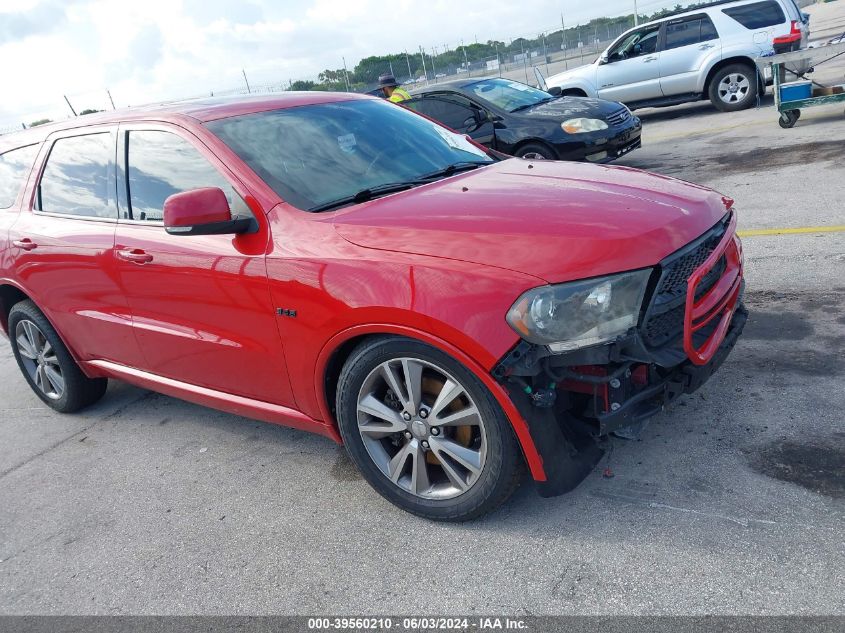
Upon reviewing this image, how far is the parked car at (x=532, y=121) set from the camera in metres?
9.26

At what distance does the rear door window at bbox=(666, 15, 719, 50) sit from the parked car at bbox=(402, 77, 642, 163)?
172 inches

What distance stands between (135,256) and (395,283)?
1.68m

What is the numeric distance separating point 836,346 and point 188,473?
11.5 feet

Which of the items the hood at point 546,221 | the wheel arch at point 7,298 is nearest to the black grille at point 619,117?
the hood at point 546,221

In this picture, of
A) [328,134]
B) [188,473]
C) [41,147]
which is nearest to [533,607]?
[188,473]

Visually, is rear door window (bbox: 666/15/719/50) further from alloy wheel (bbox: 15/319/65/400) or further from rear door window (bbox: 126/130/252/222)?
alloy wheel (bbox: 15/319/65/400)

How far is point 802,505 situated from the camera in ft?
9.04

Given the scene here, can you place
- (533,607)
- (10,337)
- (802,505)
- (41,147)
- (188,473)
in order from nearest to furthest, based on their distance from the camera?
(533,607), (802,505), (188,473), (41,147), (10,337)

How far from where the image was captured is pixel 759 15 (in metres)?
12.7

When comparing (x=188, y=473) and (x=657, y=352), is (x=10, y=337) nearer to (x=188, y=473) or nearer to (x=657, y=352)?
(x=188, y=473)

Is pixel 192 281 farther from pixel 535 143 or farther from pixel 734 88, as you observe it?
pixel 734 88

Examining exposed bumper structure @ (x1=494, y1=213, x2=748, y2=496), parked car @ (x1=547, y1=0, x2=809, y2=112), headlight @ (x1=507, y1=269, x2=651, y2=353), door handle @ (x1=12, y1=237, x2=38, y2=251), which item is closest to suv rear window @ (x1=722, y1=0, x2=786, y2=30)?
parked car @ (x1=547, y1=0, x2=809, y2=112)

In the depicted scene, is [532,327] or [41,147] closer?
[532,327]

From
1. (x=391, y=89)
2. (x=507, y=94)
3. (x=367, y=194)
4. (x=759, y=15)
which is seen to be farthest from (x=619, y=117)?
(x=367, y=194)
